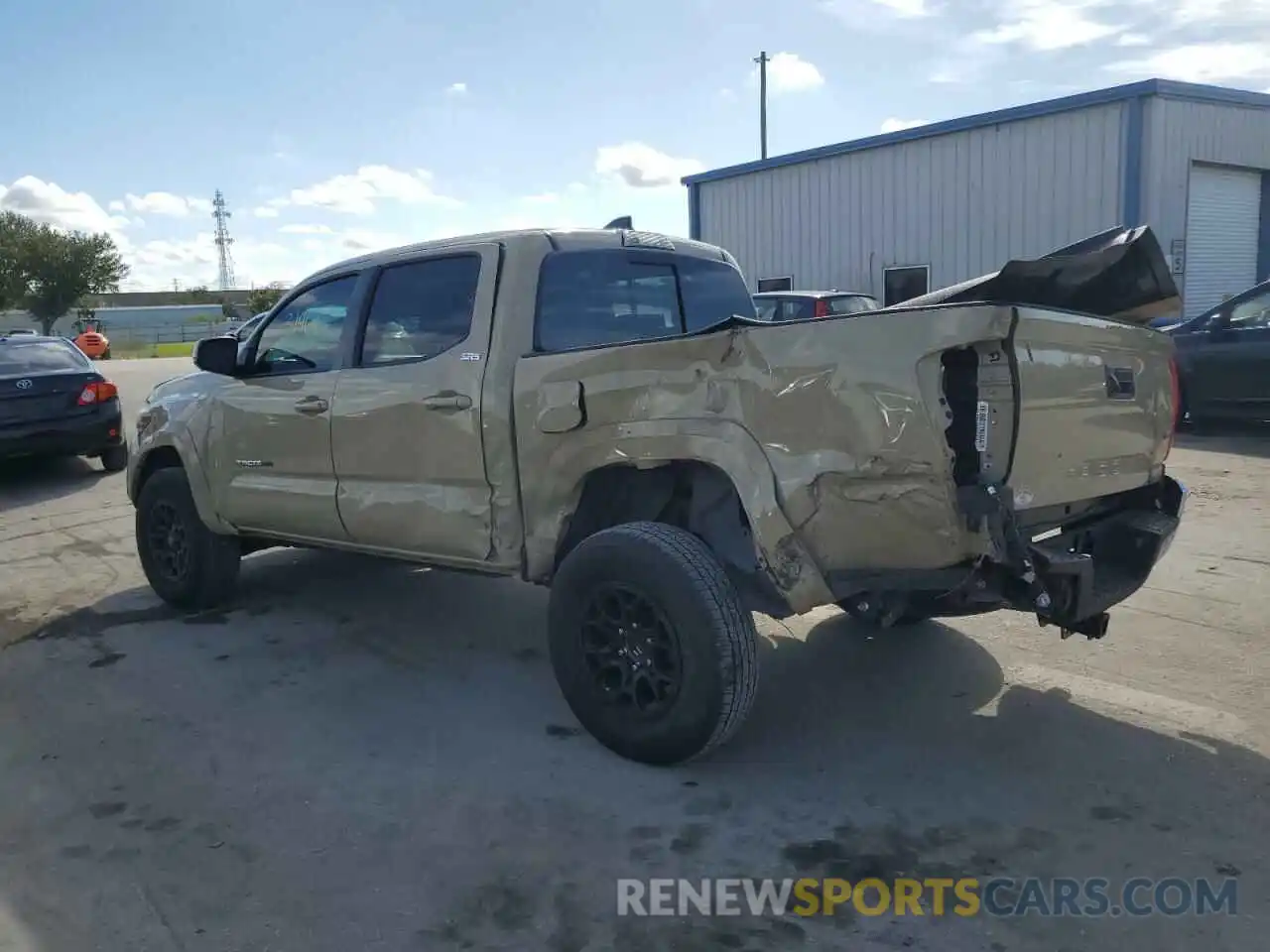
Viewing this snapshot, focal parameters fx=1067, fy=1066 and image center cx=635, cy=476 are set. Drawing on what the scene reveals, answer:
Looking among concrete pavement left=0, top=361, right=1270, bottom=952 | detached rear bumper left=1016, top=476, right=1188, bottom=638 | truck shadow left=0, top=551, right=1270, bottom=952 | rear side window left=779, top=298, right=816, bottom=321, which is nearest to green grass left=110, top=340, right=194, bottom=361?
rear side window left=779, top=298, right=816, bottom=321

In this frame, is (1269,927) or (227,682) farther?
(227,682)

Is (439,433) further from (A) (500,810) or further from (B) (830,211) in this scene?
(B) (830,211)

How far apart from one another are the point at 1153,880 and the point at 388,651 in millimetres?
3565

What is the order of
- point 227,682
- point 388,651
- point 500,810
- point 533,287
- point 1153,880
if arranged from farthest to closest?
point 388,651, point 227,682, point 533,287, point 500,810, point 1153,880

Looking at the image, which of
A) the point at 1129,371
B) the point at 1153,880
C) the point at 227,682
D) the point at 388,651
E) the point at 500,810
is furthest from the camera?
the point at 388,651

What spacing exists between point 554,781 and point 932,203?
17.5 m

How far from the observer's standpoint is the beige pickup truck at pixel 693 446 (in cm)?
327

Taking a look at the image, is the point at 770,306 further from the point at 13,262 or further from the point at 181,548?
the point at 13,262

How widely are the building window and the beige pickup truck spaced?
603 inches

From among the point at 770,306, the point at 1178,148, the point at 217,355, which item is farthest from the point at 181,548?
the point at 1178,148

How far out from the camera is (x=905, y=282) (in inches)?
784

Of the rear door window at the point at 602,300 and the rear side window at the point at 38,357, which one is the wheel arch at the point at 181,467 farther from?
→ the rear side window at the point at 38,357

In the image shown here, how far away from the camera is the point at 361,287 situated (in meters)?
5.00

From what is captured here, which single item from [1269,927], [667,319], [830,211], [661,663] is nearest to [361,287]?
[667,319]
